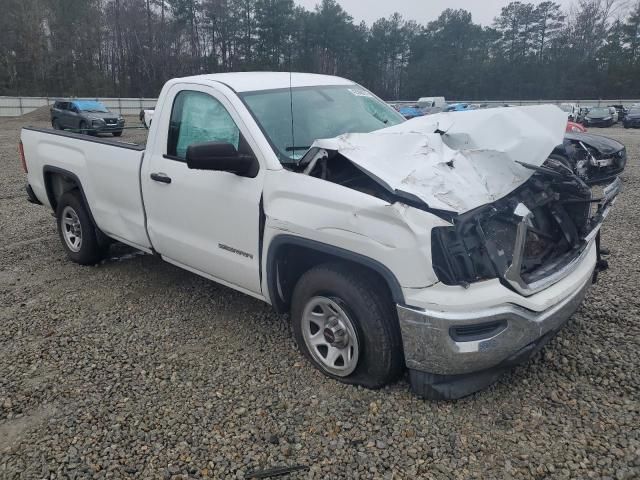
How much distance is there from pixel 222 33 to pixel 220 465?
6228 centimetres

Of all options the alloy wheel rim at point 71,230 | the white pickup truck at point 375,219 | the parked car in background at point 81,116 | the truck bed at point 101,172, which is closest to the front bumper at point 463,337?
the white pickup truck at point 375,219

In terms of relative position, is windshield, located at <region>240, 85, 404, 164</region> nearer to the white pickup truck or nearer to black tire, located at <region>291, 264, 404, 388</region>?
the white pickup truck

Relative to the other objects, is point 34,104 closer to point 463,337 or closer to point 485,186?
point 485,186

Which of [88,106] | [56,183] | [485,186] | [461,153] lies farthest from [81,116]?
[485,186]

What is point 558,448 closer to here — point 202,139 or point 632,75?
point 202,139

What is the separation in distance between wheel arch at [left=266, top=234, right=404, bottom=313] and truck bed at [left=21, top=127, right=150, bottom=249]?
1618 millimetres

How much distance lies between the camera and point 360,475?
2.55 m

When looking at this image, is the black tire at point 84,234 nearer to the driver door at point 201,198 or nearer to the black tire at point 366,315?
the driver door at point 201,198

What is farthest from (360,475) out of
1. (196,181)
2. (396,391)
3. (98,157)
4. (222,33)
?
(222,33)

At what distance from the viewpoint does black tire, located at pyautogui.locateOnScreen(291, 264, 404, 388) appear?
9.53 feet

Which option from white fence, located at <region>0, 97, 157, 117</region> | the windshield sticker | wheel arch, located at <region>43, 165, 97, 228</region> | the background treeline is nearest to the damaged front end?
the windshield sticker

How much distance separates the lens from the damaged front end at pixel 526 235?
8.79ft

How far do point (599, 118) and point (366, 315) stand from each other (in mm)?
36544

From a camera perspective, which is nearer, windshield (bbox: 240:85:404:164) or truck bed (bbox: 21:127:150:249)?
windshield (bbox: 240:85:404:164)
